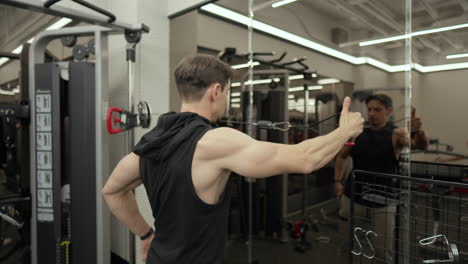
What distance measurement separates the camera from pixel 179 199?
110cm

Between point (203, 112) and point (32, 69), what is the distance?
1717 mm

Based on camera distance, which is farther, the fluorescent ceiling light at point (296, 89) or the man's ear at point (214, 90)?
the fluorescent ceiling light at point (296, 89)

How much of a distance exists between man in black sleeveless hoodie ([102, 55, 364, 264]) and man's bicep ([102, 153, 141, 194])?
41mm

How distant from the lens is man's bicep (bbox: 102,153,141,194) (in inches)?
50.3

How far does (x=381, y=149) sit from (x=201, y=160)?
104cm

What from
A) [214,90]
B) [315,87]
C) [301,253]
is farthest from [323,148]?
[301,253]

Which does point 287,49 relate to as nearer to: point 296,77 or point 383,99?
point 296,77

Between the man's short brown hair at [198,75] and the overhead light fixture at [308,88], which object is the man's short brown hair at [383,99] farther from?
the man's short brown hair at [198,75]

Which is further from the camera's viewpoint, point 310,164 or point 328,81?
point 328,81

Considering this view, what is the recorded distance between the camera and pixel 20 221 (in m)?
2.16

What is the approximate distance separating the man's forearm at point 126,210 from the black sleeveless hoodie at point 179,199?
0.89 ft

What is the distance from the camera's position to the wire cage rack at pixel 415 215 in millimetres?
1294

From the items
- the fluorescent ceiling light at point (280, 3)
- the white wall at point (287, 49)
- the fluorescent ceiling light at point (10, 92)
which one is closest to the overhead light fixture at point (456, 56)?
the white wall at point (287, 49)

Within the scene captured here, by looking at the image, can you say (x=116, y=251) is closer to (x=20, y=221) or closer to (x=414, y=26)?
(x=20, y=221)
